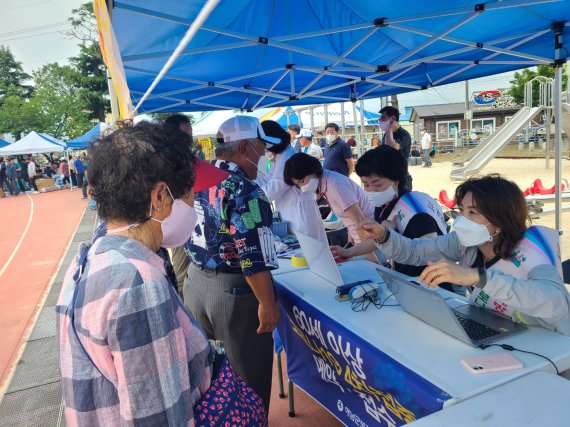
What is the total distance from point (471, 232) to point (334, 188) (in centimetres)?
145

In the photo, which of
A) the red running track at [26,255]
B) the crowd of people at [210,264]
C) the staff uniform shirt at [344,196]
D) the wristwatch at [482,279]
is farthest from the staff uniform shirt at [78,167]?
the wristwatch at [482,279]

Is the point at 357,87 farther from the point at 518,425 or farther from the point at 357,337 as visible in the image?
the point at 518,425

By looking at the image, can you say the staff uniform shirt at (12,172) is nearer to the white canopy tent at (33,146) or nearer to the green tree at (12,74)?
the white canopy tent at (33,146)

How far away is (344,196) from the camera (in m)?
3.07

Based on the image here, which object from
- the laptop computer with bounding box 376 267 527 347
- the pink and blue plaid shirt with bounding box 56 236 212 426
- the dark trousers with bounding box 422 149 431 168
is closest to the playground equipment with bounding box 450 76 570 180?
the dark trousers with bounding box 422 149 431 168

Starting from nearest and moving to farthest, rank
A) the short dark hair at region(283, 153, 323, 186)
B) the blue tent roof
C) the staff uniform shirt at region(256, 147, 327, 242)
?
1. the short dark hair at region(283, 153, 323, 186)
2. the blue tent roof
3. the staff uniform shirt at region(256, 147, 327, 242)

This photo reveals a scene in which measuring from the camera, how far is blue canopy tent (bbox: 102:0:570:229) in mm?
3270

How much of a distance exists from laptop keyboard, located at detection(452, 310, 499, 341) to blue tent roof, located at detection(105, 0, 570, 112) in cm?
241

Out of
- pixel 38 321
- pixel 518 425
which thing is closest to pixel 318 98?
pixel 38 321

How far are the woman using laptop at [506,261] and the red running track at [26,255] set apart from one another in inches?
142

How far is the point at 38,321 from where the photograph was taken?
4629 mm

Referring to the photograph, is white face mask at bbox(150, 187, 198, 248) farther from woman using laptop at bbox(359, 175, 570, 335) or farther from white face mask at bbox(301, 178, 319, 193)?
white face mask at bbox(301, 178, 319, 193)

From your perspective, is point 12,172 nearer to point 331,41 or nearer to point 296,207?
point 331,41

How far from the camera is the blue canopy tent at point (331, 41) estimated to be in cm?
327
